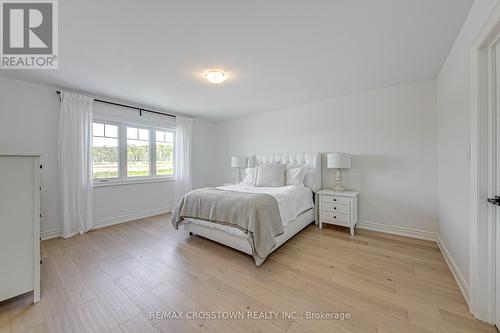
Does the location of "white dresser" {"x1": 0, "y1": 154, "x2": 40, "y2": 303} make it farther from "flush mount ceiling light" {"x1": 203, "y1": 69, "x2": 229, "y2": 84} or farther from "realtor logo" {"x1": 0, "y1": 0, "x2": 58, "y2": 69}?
"flush mount ceiling light" {"x1": 203, "y1": 69, "x2": 229, "y2": 84}

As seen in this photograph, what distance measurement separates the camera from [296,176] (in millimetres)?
3479

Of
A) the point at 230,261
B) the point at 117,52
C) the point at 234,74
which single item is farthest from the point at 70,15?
the point at 230,261

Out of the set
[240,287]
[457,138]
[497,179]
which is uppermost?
[457,138]

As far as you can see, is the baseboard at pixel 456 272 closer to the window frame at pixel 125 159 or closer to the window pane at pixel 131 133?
the window frame at pixel 125 159

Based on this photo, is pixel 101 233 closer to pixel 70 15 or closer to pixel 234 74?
pixel 70 15

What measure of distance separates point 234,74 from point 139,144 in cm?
272

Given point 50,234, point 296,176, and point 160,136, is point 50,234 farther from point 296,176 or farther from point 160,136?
point 296,176

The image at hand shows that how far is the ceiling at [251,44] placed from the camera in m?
1.48

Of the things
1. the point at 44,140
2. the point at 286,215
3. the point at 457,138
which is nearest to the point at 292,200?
the point at 286,215

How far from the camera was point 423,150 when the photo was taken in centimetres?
276

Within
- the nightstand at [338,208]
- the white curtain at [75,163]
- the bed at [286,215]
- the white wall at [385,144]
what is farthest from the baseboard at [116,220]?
the nightstand at [338,208]

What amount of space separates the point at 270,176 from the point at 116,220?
3.07 metres

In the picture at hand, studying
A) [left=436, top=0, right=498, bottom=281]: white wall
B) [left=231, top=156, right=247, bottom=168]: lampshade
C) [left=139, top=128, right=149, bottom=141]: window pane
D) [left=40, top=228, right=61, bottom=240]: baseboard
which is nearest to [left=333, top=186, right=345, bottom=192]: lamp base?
[left=436, top=0, right=498, bottom=281]: white wall

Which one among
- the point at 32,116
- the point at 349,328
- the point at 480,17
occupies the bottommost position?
the point at 349,328
